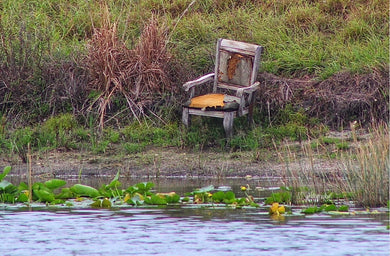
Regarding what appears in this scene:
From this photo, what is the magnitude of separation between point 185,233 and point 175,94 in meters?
6.26

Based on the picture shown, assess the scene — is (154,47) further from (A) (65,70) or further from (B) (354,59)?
(B) (354,59)

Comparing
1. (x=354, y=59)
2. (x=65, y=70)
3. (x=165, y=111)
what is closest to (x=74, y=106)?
(x=65, y=70)

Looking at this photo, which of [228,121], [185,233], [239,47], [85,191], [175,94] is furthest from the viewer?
[175,94]

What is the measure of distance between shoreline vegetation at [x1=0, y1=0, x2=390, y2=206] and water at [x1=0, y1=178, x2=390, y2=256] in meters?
3.48

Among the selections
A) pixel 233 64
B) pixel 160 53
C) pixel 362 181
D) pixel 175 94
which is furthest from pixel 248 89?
pixel 362 181

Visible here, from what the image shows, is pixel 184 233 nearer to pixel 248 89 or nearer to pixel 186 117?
pixel 186 117

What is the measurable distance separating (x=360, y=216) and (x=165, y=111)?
19.1ft

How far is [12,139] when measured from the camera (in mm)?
13016

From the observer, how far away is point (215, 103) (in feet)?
40.4

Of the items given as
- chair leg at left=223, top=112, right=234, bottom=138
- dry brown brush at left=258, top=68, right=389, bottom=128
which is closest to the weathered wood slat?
dry brown brush at left=258, top=68, right=389, bottom=128

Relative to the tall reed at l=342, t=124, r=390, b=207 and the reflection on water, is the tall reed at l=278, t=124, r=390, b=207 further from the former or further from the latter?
the reflection on water

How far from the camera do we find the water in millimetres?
6832

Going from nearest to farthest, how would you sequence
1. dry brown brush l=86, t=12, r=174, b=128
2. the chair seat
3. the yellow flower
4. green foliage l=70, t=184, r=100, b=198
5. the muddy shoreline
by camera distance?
the yellow flower, green foliage l=70, t=184, r=100, b=198, the muddy shoreline, the chair seat, dry brown brush l=86, t=12, r=174, b=128

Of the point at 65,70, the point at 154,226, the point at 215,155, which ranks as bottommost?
the point at 154,226
